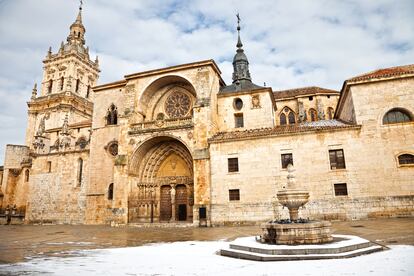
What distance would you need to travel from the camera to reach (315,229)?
6.52 m

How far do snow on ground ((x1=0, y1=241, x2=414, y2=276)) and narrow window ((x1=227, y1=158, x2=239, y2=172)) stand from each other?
1152 centimetres

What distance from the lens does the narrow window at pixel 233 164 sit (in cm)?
1723

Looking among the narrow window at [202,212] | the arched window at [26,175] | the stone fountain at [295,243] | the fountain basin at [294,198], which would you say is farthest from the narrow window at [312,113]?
the arched window at [26,175]

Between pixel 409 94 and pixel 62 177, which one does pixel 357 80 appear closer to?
pixel 409 94

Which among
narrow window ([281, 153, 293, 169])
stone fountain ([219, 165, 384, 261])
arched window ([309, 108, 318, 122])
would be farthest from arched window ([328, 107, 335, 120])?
stone fountain ([219, 165, 384, 261])

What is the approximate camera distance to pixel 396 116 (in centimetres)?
1538

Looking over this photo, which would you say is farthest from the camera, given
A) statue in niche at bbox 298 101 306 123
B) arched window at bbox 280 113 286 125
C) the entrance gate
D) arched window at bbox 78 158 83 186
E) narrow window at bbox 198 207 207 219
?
arched window at bbox 280 113 286 125

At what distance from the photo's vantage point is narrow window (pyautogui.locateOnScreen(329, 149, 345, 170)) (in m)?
15.5

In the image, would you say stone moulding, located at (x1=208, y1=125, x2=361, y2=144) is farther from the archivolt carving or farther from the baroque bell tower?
the baroque bell tower

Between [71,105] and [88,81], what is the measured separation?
7.89 metres

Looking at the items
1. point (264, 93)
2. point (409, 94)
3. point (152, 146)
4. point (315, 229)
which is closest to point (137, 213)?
point (152, 146)

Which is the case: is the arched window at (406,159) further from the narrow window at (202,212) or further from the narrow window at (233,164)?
the narrow window at (202,212)

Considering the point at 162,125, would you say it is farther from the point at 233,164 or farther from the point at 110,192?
the point at 110,192

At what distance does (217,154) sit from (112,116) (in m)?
11.4
